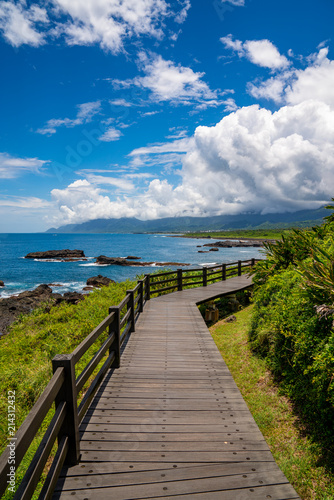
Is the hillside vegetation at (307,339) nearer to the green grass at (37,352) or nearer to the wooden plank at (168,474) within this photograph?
the wooden plank at (168,474)

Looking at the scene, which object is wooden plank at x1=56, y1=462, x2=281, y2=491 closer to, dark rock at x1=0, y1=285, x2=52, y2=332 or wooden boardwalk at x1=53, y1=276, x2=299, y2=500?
wooden boardwalk at x1=53, y1=276, x2=299, y2=500

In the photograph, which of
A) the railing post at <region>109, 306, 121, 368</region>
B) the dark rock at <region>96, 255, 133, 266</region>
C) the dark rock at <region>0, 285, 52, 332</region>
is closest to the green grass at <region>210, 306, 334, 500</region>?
the railing post at <region>109, 306, 121, 368</region>

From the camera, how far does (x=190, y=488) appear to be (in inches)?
111

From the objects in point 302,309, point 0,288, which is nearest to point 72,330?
point 302,309

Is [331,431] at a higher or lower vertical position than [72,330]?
higher

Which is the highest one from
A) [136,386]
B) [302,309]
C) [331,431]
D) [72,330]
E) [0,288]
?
[302,309]

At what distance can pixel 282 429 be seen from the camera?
188 inches

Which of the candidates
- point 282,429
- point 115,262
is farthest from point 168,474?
point 115,262

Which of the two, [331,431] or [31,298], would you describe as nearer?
[331,431]

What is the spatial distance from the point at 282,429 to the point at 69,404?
12.4 feet

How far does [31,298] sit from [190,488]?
27521 mm

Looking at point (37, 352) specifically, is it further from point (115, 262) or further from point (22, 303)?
point (115, 262)

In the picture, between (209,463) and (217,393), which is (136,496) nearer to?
(209,463)

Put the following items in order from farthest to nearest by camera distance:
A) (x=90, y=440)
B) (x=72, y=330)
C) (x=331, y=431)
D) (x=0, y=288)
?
(x=0, y=288), (x=72, y=330), (x=331, y=431), (x=90, y=440)
